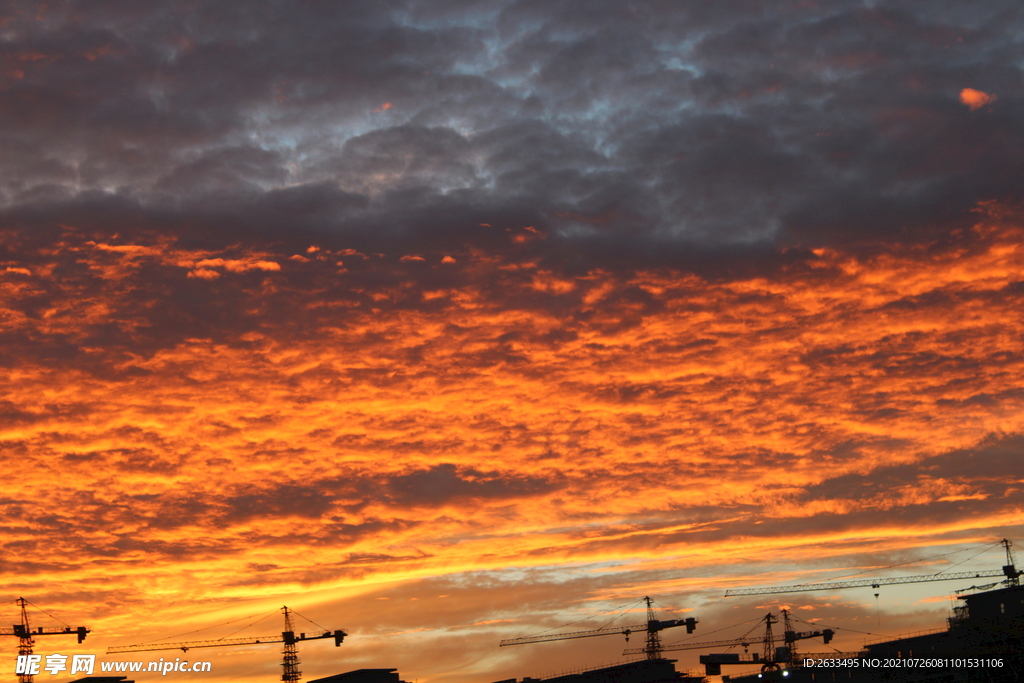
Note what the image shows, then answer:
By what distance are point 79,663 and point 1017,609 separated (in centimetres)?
17103

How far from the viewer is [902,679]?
18888 cm

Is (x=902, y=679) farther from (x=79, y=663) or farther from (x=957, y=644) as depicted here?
(x=79, y=663)

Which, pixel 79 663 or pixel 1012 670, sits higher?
pixel 79 663

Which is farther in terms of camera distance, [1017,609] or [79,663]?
[1017,609]

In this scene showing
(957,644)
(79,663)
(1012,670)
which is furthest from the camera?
(957,644)

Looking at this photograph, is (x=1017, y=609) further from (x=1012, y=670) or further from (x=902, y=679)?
(x=902, y=679)

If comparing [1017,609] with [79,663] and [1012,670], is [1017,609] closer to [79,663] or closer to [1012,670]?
[1012,670]

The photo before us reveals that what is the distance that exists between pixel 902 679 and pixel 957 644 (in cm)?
1485

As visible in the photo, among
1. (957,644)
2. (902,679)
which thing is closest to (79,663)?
(902,679)

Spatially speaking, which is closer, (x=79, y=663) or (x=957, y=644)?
(x=79, y=663)

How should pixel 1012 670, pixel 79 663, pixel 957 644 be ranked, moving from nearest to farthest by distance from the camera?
pixel 79 663 < pixel 1012 670 < pixel 957 644

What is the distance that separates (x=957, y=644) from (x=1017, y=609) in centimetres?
1348

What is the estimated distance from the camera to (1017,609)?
188500 millimetres

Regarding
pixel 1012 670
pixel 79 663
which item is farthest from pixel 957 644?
pixel 79 663
